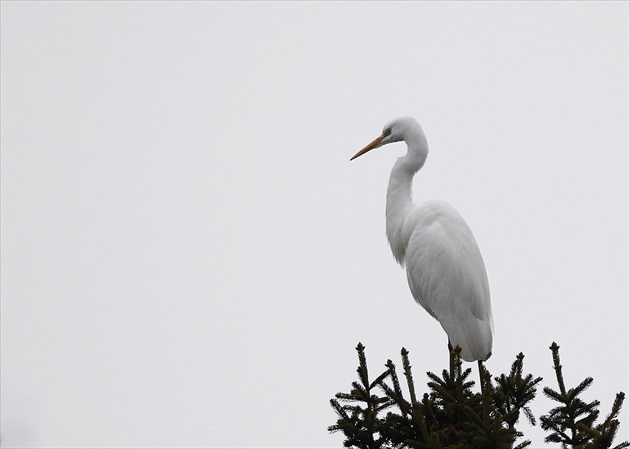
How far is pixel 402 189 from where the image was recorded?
9.38 m

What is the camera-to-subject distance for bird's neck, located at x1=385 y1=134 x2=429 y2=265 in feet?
30.3

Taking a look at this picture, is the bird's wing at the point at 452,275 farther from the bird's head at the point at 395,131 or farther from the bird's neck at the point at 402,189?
the bird's head at the point at 395,131

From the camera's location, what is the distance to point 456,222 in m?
8.87

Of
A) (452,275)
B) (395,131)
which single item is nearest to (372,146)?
(395,131)

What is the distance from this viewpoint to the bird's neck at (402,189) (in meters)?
9.25

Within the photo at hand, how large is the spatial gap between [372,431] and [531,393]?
43.9 inches

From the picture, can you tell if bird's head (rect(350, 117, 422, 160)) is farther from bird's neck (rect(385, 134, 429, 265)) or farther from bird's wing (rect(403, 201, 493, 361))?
bird's wing (rect(403, 201, 493, 361))

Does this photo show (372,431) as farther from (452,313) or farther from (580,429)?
(452,313)

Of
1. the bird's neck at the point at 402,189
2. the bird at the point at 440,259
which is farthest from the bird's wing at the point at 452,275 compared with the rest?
the bird's neck at the point at 402,189

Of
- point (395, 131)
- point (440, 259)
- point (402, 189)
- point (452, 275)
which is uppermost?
point (395, 131)

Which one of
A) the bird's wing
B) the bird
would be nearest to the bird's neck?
the bird

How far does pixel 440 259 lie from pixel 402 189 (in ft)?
3.48

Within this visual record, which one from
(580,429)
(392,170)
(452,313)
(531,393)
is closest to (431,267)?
(452,313)

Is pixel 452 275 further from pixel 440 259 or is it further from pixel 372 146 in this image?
pixel 372 146
